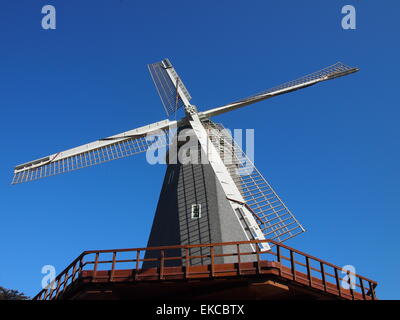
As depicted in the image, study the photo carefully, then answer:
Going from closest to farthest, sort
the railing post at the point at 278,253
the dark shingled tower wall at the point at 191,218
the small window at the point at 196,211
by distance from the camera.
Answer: the railing post at the point at 278,253, the dark shingled tower wall at the point at 191,218, the small window at the point at 196,211

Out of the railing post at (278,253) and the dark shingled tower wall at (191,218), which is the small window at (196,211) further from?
the railing post at (278,253)

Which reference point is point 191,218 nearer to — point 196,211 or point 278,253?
point 196,211

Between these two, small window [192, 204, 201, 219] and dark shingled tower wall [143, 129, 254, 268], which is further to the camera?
small window [192, 204, 201, 219]

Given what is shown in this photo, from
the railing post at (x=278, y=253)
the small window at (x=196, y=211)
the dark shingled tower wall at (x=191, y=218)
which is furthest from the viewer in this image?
the small window at (x=196, y=211)

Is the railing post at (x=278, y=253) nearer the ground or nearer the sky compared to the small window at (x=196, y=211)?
nearer the ground

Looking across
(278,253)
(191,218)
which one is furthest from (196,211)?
(278,253)

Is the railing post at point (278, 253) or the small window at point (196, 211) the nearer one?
the railing post at point (278, 253)

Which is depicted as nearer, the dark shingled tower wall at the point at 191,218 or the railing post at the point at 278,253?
the railing post at the point at 278,253

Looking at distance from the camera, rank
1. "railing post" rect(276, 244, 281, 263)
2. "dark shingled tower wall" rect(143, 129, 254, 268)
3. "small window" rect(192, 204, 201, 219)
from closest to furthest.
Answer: "railing post" rect(276, 244, 281, 263) < "dark shingled tower wall" rect(143, 129, 254, 268) < "small window" rect(192, 204, 201, 219)

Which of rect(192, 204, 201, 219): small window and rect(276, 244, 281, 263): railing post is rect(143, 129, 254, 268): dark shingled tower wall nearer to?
rect(192, 204, 201, 219): small window

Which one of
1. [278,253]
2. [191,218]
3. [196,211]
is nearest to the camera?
[278,253]

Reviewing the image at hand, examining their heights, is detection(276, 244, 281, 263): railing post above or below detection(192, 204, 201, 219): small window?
below
